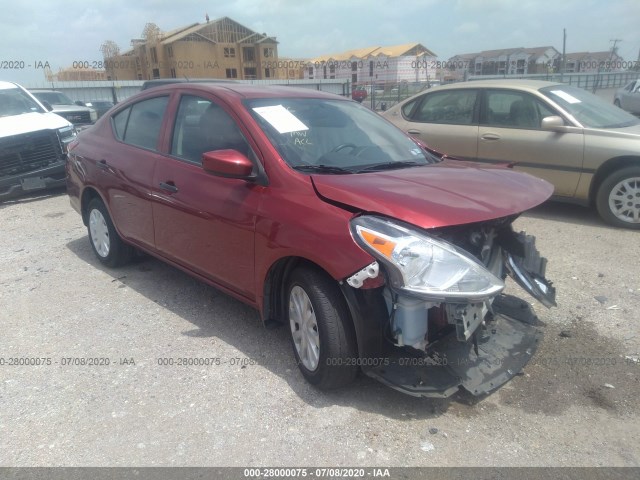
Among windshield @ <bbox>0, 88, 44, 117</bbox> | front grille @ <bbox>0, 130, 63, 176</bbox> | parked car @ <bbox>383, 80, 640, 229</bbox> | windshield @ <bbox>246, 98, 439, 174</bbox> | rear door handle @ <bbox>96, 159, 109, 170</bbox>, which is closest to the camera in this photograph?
windshield @ <bbox>246, 98, 439, 174</bbox>

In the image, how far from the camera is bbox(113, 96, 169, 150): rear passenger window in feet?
13.7

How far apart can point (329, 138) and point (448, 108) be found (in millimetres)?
4276

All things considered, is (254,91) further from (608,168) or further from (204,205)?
(608,168)

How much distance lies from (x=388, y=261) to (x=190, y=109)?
7.27ft

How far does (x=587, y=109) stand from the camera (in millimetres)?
6484

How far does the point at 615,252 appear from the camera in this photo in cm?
518

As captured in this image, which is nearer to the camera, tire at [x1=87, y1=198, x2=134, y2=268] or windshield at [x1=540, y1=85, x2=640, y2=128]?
tire at [x1=87, y1=198, x2=134, y2=268]

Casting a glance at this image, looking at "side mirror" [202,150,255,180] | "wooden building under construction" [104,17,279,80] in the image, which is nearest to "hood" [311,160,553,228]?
"side mirror" [202,150,255,180]

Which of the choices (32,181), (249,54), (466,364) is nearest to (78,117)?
(32,181)

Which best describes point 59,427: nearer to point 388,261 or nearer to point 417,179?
point 388,261

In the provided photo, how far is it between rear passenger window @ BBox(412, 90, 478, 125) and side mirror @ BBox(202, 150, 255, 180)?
4.73 metres

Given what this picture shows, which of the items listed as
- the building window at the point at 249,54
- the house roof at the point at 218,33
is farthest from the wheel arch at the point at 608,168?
the building window at the point at 249,54

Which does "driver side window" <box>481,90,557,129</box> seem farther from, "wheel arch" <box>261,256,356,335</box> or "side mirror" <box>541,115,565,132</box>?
"wheel arch" <box>261,256,356,335</box>

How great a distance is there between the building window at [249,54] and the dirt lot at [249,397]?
3853 cm
